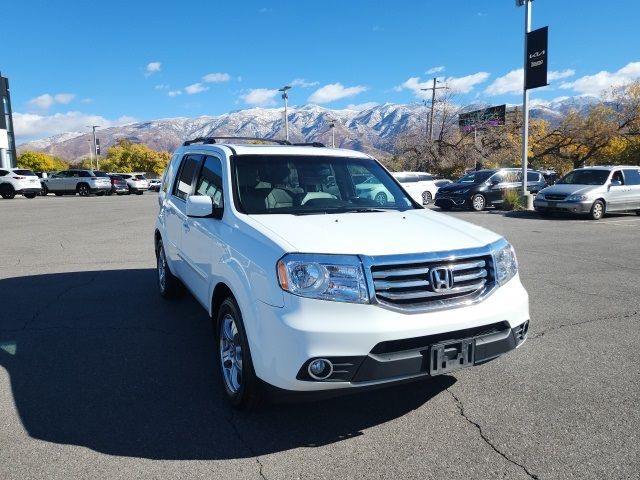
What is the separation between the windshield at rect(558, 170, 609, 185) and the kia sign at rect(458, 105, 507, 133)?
36.6 metres

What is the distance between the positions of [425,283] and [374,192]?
1.66 m

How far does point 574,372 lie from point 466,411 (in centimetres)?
118

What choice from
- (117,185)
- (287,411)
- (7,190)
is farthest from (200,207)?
(117,185)

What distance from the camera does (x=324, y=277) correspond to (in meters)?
2.77

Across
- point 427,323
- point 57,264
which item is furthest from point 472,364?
point 57,264

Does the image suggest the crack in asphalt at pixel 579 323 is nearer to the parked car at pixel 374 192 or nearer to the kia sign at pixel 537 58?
the parked car at pixel 374 192

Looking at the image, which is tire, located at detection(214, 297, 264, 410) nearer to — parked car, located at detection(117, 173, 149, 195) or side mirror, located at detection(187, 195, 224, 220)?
side mirror, located at detection(187, 195, 224, 220)

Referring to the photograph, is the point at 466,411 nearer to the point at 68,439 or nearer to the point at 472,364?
the point at 472,364

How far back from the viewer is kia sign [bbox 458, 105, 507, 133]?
52.4 metres

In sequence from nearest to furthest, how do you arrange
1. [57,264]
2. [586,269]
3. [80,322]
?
[80,322], [586,269], [57,264]

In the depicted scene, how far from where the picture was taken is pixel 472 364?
299 cm

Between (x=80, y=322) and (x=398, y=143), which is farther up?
(x=398, y=143)

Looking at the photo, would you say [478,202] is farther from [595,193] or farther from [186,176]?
[186,176]

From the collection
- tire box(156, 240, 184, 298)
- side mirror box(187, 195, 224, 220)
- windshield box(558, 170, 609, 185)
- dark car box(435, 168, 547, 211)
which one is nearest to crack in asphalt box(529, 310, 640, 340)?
side mirror box(187, 195, 224, 220)
